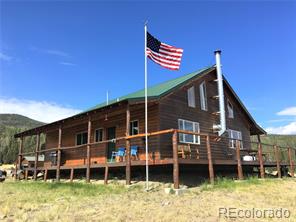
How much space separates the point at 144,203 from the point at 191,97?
389 inches

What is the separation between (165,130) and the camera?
12625mm

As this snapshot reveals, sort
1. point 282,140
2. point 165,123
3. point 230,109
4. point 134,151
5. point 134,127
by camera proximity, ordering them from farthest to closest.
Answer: point 282,140, point 230,109, point 134,127, point 165,123, point 134,151

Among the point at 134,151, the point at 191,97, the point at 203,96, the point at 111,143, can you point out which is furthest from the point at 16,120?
the point at 134,151

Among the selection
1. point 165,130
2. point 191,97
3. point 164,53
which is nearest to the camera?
point 165,130

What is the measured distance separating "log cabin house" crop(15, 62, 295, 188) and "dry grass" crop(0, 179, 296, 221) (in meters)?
1.55

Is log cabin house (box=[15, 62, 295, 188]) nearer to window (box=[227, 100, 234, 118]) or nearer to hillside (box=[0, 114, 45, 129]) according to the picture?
window (box=[227, 100, 234, 118])

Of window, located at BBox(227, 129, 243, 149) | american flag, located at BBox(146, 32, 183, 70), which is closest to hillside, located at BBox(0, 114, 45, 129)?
window, located at BBox(227, 129, 243, 149)

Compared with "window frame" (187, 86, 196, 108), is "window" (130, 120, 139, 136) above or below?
below

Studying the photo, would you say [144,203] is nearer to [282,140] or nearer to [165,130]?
[165,130]

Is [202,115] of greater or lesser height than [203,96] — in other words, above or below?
below

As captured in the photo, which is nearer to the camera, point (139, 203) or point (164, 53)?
point (139, 203)

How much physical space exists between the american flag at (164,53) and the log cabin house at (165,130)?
1.55 m

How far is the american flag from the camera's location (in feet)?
41.1

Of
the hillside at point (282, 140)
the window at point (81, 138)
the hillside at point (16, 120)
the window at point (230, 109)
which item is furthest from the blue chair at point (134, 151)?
the hillside at point (16, 120)
